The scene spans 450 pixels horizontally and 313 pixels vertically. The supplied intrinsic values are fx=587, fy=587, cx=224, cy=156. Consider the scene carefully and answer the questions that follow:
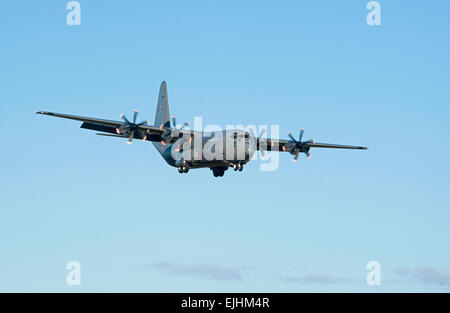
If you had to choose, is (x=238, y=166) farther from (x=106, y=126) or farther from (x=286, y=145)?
(x=106, y=126)

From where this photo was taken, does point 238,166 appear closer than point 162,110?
Yes

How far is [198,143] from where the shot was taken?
46.5m

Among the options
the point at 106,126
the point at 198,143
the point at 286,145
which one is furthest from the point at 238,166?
the point at 106,126

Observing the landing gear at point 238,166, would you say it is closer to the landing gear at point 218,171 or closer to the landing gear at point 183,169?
the landing gear at point 183,169

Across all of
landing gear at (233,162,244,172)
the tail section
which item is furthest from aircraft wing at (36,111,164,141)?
landing gear at (233,162,244,172)

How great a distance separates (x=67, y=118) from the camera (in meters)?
41.9

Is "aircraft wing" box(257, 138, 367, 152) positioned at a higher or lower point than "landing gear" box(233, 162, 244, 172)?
higher

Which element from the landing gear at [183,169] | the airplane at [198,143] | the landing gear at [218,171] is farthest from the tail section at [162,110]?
the landing gear at [183,169]

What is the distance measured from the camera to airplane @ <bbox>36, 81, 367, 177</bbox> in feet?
143

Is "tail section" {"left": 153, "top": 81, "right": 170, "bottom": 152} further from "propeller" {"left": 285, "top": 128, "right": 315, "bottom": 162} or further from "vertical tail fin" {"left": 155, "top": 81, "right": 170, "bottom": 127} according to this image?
"propeller" {"left": 285, "top": 128, "right": 315, "bottom": 162}
